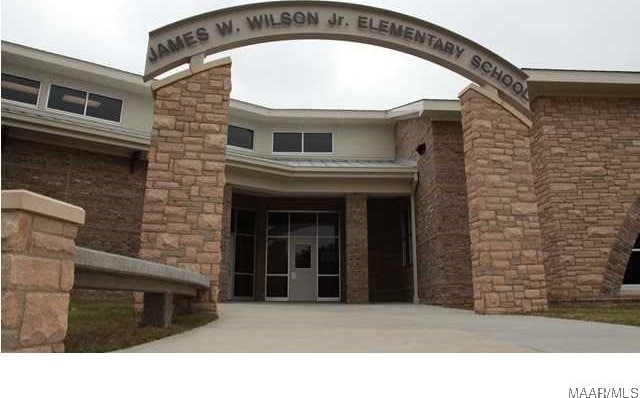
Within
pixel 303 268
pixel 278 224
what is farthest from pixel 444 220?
pixel 278 224

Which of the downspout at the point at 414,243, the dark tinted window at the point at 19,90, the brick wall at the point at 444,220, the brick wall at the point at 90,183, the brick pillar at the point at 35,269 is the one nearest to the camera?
the brick pillar at the point at 35,269

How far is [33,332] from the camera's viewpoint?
292 cm

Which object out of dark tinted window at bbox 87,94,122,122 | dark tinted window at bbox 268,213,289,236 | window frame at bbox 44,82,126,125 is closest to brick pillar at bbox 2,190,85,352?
window frame at bbox 44,82,126,125

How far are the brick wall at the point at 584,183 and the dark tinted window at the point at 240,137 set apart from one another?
33.7ft

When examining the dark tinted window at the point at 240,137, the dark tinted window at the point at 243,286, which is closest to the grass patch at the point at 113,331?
the dark tinted window at the point at 243,286

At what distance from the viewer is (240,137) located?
18.9 m

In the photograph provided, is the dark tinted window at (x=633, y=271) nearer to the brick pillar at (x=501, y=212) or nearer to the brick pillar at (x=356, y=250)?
the brick pillar at (x=501, y=212)

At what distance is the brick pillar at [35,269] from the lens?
2781 mm

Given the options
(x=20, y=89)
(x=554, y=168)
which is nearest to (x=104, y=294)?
(x=20, y=89)

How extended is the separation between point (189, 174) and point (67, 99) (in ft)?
30.9

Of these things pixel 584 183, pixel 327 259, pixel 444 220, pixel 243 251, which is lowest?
pixel 327 259

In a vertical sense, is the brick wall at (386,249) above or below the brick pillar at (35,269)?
above

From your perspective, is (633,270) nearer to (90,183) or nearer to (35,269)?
(35,269)

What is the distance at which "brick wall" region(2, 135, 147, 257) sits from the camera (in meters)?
12.9
